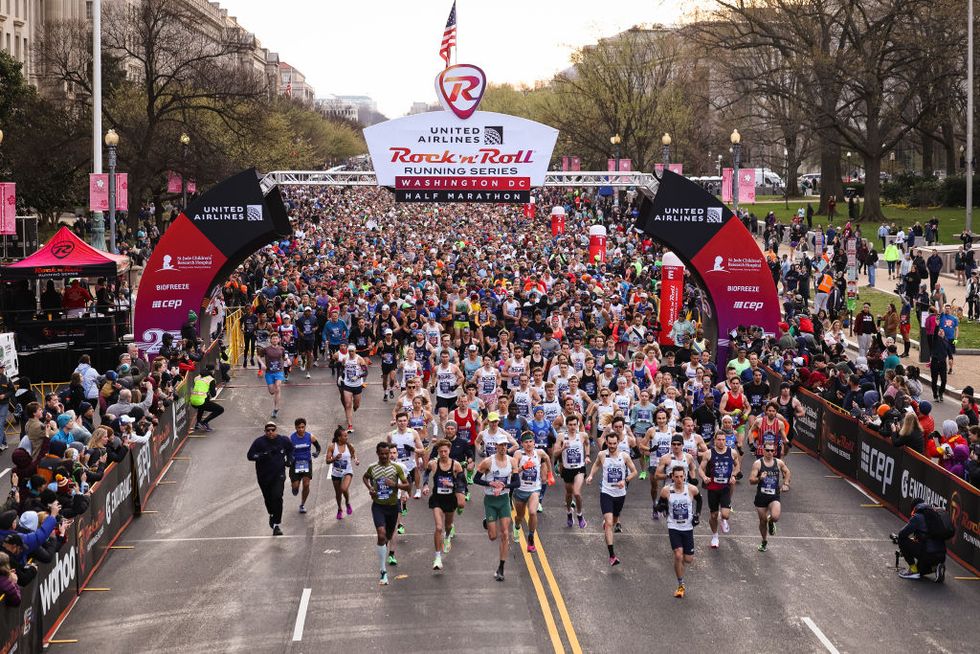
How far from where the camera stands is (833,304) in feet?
111

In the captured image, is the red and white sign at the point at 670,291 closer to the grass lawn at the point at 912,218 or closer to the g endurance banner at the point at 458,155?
the g endurance banner at the point at 458,155

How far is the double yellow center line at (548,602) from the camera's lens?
11961 millimetres

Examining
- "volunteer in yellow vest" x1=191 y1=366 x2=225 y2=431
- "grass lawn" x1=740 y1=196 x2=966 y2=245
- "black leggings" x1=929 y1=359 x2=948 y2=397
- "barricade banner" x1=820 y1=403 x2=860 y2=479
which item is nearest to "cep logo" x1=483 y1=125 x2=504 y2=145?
"volunteer in yellow vest" x1=191 y1=366 x2=225 y2=431

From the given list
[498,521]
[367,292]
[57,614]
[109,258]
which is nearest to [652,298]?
[367,292]

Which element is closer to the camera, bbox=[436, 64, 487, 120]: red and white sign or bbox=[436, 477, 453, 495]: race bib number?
bbox=[436, 477, 453, 495]: race bib number

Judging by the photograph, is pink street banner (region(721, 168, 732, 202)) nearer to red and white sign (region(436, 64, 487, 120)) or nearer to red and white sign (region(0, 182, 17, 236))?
red and white sign (region(436, 64, 487, 120))

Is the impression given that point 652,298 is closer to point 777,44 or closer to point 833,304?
point 833,304

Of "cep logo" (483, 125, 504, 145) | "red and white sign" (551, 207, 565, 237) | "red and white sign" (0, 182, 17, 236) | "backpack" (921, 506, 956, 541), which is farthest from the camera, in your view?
"red and white sign" (551, 207, 565, 237)

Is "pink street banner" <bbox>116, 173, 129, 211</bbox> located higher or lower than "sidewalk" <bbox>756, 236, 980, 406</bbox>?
higher

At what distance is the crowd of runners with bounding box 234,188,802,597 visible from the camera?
48.3 feet

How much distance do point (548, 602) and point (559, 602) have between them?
12 centimetres

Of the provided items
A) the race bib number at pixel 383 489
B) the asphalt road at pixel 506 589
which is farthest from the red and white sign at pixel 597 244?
the race bib number at pixel 383 489

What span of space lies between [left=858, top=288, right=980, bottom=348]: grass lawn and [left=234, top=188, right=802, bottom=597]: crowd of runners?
6.31 metres

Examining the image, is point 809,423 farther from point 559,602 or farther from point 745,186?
point 745,186
